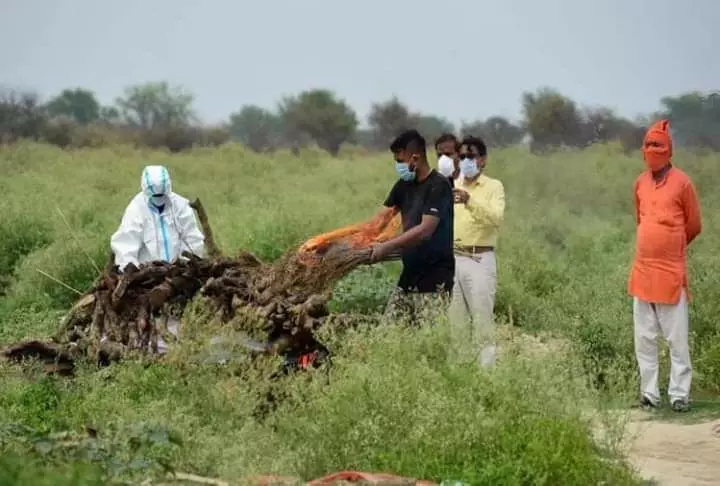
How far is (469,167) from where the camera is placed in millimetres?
10297

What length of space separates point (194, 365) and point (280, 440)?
104 centimetres

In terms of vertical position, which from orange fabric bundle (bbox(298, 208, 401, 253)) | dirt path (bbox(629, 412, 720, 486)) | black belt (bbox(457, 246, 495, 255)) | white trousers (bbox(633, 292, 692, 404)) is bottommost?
dirt path (bbox(629, 412, 720, 486))

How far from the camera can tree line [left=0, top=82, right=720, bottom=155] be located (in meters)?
22.4

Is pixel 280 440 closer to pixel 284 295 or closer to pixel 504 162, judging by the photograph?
pixel 284 295

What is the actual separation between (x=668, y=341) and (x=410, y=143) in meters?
2.26

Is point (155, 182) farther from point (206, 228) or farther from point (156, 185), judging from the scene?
point (206, 228)

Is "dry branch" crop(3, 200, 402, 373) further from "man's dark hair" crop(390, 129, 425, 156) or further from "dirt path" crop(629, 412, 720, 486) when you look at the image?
"dirt path" crop(629, 412, 720, 486)

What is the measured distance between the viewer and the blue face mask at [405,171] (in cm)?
940

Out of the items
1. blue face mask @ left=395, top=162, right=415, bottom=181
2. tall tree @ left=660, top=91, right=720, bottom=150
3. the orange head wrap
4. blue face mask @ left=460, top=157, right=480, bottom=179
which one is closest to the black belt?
blue face mask @ left=460, top=157, right=480, bottom=179

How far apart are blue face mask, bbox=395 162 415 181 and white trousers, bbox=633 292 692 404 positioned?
1.90 meters

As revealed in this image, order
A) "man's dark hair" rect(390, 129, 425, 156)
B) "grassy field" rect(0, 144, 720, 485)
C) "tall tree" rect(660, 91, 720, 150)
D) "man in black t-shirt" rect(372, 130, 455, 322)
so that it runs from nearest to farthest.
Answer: "grassy field" rect(0, 144, 720, 485) < "man in black t-shirt" rect(372, 130, 455, 322) < "man's dark hair" rect(390, 129, 425, 156) < "tall tree" rect(660, 91, 720, 150)

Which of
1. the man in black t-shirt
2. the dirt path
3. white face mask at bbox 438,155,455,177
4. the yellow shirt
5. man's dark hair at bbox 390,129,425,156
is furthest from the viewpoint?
white face mask at bbox 438,155,455,177

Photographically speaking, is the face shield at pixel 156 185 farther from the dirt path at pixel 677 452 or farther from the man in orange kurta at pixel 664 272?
the dirt path at pixel 677 452

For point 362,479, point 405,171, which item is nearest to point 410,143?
point 405,171
